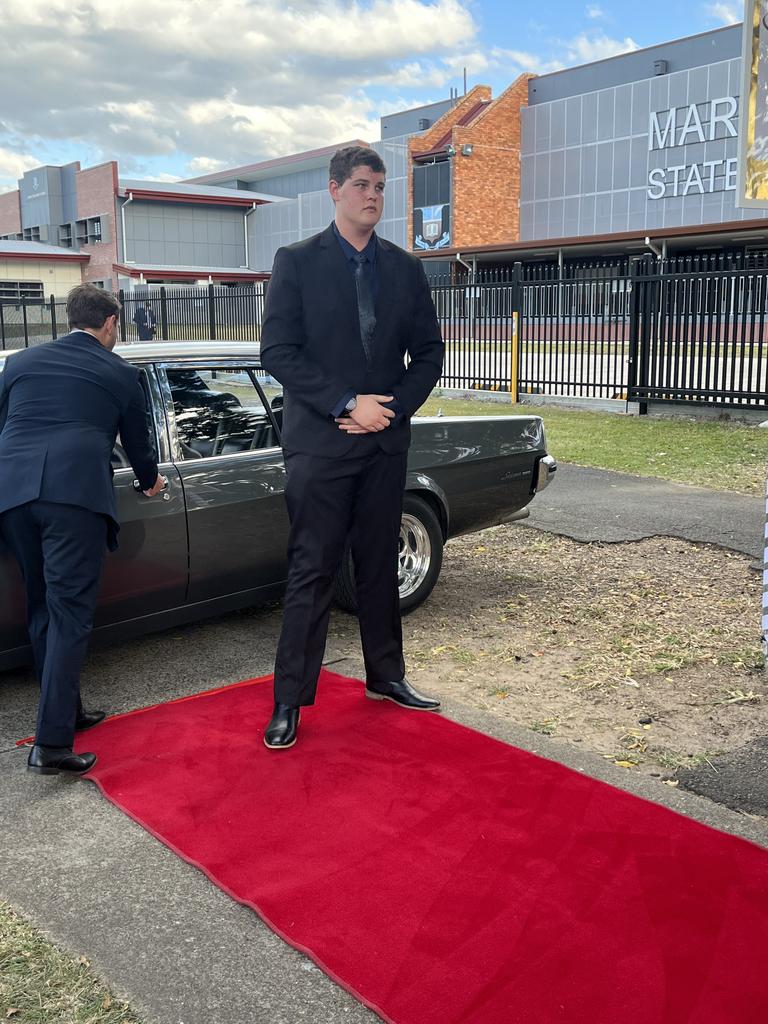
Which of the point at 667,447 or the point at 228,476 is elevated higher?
the point at 228,476

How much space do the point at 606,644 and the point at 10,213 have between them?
218 ft

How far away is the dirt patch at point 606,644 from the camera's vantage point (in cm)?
421

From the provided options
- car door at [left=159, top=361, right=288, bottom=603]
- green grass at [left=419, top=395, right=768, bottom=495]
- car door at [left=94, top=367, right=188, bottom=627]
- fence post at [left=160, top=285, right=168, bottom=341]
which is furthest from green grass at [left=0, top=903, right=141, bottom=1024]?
fence post at [left=160, top=285, right=168, bottom=341]

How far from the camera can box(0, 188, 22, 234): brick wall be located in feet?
206

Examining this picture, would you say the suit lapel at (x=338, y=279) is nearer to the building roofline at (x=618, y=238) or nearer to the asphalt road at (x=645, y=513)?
the asphalt road at (x=645, y=513)

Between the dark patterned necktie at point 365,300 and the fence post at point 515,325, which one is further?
the fence post at point 515,325

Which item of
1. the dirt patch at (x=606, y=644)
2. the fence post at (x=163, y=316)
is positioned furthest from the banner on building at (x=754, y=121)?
the fence post at (x=163, y=316)

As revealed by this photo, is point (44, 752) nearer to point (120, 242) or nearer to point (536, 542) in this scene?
point (536, 542)

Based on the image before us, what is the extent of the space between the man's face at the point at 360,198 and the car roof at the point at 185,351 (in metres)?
1.31

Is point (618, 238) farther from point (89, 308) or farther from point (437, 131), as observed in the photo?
point (89, 308)

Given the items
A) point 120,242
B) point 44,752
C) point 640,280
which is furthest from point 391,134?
point 44,752

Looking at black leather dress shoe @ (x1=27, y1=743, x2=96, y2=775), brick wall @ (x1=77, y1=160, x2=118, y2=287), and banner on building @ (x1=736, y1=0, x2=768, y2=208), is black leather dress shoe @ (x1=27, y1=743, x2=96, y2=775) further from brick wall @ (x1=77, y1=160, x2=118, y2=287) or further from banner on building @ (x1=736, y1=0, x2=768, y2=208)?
brick wall @ (x1=77, y1=160, x2=118, y2=287)

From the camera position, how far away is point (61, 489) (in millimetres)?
3607

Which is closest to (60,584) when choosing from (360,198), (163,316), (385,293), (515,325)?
(385,293)
